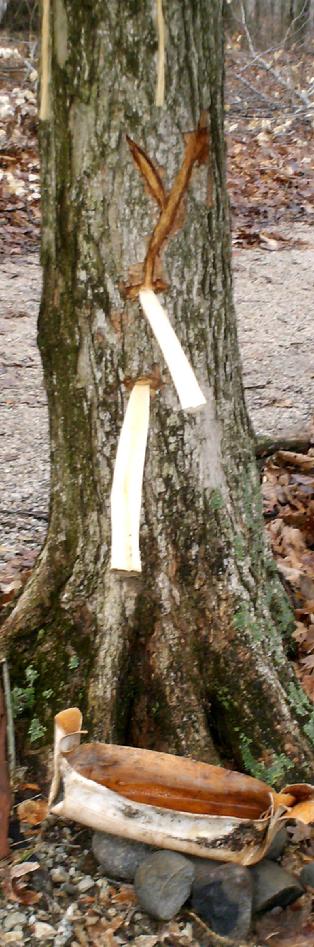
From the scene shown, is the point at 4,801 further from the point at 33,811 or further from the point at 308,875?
the point at 308,875

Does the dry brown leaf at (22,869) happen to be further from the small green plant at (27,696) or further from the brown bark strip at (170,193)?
the brown bark strip at (170,193)

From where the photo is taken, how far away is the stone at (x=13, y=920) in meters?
2.35

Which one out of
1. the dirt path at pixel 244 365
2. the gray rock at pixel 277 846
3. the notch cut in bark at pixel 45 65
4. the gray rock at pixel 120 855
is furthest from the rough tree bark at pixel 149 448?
the dirt path at pixel 244 365

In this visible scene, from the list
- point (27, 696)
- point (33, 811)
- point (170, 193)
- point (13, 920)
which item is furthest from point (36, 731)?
point (170, 193)

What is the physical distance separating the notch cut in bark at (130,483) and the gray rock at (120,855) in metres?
0.81

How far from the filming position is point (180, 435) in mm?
2461

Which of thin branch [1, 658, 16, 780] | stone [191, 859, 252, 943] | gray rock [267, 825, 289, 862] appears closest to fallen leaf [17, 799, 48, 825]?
thin branch [1, 658, 16, 780]

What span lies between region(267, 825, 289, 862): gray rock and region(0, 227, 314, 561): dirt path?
1693 millimetres

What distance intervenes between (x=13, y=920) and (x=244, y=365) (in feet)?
13.5

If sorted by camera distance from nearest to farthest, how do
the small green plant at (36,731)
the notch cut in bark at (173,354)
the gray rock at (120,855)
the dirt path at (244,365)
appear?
the notch cut in bark at (173,354)
the gray rock at (120,855)
the small green plant at (36,731)
the dirt path at (244,365)

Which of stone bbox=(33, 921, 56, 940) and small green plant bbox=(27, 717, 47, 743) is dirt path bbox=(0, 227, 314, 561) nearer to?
small green plant bbox=(27, 717, 47, 743)

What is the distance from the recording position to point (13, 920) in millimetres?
2361

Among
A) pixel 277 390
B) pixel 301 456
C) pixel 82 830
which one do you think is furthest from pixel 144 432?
pixel 277 390

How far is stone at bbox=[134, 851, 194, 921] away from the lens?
233 cm
